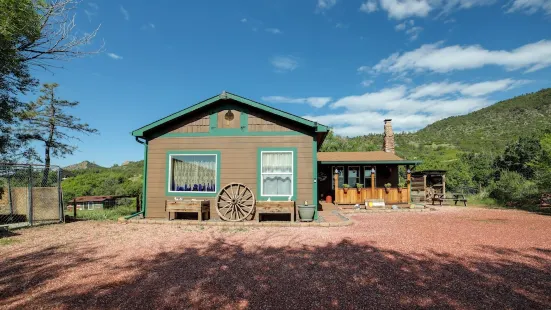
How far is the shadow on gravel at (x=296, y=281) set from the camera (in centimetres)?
375

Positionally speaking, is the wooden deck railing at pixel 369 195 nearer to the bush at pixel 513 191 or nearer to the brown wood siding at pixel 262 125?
the bush at pixel 513 191

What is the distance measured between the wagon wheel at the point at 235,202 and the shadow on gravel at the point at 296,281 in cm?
423

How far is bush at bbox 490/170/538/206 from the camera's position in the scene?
17.4 m

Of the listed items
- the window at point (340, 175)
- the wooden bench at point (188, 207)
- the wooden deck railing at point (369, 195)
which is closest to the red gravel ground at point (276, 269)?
the wooden bench at point (188, 207)

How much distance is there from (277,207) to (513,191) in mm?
17703

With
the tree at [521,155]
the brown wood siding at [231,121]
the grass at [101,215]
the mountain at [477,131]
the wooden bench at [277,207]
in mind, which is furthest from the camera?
the mountain at [477,131]

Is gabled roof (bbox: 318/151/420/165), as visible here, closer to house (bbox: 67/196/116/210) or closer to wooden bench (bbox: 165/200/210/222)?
wooden bench (bbox: 165/200/210/222)

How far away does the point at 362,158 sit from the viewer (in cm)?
1905

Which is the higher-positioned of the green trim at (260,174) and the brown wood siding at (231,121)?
the brown wood siding at (231,121)

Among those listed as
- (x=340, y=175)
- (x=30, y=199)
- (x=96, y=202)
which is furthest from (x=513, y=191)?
(x=96, y=202)

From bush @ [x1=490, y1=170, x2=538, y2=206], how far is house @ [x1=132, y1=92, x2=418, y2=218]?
50.0 feet

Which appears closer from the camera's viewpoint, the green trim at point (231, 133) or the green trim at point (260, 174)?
the green trim at point (260, 174)

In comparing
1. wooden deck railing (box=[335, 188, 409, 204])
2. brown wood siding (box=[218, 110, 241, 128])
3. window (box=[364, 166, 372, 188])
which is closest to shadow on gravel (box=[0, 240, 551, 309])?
brown wood siding (box=[218, 110, 241, 128])

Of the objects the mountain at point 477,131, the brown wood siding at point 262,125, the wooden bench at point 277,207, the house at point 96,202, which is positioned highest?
the mountain at point 477,131
